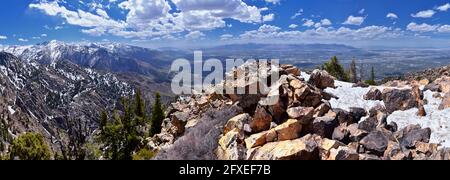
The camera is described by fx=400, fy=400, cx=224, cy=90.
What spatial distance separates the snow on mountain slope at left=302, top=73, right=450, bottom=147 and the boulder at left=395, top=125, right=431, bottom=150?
1.48ft

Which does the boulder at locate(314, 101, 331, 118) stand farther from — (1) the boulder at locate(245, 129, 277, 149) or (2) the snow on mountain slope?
(1) the boulder at locate(245, 129, 277, 149)

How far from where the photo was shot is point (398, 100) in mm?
31953

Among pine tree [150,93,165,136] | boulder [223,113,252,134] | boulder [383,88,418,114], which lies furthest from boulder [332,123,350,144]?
pine tree [150,93,165,136]

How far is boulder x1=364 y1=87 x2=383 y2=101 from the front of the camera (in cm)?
3334

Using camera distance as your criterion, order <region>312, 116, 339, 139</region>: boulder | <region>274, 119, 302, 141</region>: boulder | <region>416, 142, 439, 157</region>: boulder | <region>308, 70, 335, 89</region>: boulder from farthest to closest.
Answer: <region>308, 70, 335, 89</region>: boulder, <region>312, 116, 339, 139</region>: boulder, <region>274, 119, 302, 141</region>: boulder, <region>416, 142, 439, 157</region>: boulder

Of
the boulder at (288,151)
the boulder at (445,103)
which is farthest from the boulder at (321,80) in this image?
the boulder at (288,151)

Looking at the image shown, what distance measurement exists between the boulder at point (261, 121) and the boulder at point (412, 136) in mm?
8909

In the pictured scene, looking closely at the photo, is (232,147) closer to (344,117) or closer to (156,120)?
(344,117)

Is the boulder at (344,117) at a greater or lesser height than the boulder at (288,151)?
Answer: greater

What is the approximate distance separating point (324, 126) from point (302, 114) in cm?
180

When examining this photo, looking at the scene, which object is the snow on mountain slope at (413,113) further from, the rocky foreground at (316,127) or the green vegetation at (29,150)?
the green vegetation at (29,150)

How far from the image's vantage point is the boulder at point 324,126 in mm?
27828
